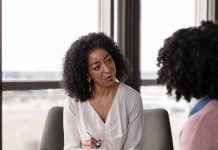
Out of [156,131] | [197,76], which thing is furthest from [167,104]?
[197,76]

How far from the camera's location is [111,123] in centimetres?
187

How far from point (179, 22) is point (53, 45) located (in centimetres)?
169

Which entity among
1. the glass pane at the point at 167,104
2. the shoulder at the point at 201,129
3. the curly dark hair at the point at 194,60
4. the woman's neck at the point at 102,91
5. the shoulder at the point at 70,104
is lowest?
the glass pane at the point at 167,104

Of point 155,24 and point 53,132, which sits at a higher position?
point 155,24

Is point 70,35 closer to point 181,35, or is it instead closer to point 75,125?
point 75,125

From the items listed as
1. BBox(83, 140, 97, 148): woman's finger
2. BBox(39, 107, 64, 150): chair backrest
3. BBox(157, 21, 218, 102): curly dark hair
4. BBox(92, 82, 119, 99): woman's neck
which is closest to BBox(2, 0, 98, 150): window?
BBox(39, 107, 64, 150): chair backrest

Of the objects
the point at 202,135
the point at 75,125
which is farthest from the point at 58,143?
A: the point at 202,135

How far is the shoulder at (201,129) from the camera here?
0.75m

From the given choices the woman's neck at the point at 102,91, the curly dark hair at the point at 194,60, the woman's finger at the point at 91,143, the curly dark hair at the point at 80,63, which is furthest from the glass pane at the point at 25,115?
the curly dark hair at the point at 194,60

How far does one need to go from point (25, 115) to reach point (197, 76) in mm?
1613

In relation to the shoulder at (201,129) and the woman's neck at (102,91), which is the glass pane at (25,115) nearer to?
the woman's neck at (102,91)

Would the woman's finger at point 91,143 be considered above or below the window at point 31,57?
below

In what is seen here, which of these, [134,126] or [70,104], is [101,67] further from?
[134,126]

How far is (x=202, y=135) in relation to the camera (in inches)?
29.5
